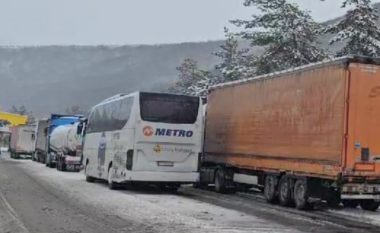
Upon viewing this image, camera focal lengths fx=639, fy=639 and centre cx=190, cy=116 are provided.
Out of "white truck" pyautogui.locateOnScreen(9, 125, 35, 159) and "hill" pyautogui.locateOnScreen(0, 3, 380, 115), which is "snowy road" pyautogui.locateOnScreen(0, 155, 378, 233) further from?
"hill" pyautogui.locateOnScreen(0, 3, 380, 115)

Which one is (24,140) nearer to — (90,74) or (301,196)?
(301,196)

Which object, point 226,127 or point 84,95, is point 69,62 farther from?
point 226,127

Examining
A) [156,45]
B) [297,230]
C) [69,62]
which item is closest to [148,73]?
[156,45]

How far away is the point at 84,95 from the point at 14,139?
101412 mm

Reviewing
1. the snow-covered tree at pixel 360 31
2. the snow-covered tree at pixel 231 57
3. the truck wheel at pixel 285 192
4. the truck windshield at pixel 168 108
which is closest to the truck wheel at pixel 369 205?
the truck wheel at pixel 285 192

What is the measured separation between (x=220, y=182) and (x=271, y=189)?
4309mm

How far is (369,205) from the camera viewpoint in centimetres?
1673

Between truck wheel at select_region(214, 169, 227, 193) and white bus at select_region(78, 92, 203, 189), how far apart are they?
187 cm

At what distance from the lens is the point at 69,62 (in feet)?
640

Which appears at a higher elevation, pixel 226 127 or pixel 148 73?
pixel 148 73

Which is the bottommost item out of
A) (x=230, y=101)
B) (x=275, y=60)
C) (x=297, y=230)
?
(x=297, y=230)

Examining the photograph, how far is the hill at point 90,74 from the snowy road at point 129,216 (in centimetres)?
11741

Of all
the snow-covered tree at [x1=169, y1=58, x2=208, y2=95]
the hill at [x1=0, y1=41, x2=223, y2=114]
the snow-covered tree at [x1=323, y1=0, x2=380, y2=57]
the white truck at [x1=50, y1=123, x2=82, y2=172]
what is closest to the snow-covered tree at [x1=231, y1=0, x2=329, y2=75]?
the snow-covered tree at [x1=323, y1=0, x2=380, y2=57]

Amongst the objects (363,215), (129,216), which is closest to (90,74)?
(363,215)
